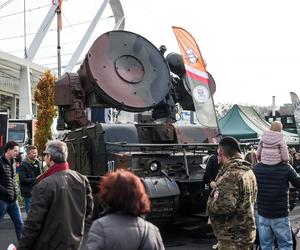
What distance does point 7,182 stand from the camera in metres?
7.47

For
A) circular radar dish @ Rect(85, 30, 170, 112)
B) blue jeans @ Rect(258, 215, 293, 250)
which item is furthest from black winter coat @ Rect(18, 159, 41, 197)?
blue jeans @ Rect(258, 215, 293, 250)

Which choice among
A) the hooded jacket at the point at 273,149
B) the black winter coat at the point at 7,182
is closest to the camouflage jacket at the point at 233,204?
the hooded jacket at the point at 273,149

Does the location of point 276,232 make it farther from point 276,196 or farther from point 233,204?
point 233,204

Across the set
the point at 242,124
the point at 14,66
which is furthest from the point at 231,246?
the point at 14,66

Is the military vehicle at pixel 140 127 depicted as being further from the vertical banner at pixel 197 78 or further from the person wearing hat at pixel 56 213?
the person wearing hat at pixel 56 213

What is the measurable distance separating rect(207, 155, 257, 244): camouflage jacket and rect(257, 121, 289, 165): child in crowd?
1436 millimetres

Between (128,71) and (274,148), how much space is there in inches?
204

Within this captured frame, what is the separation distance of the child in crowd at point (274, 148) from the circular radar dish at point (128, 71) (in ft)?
15.0

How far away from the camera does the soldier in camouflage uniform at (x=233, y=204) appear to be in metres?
4.64

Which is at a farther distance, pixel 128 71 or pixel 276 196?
pixel 128 71

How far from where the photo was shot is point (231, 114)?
20484mm

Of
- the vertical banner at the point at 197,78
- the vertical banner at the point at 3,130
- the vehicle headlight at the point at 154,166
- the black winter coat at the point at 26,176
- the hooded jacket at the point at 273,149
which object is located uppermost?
the vertical banner at the point at 197,78

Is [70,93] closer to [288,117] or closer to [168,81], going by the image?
[168,81]

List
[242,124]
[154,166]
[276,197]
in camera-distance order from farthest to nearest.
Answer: [242,124]
[154,166]
[276,197]
